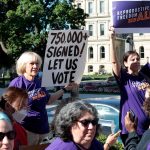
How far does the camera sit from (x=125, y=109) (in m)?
5.41

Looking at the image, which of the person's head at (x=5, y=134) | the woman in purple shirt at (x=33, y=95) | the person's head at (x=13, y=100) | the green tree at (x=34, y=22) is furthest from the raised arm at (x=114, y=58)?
the green tree at (x=34, y=22)

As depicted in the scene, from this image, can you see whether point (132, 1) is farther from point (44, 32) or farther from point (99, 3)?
point (99, 3)

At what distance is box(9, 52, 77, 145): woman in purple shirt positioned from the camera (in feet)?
17.8

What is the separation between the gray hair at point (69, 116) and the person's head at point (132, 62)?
2171 mm

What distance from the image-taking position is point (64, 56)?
6.05 meters

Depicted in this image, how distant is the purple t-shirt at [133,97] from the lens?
5359 mm

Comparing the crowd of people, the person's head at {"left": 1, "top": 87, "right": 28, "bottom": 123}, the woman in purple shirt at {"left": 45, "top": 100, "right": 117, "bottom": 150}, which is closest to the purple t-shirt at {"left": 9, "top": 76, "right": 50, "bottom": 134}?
the crowd of people

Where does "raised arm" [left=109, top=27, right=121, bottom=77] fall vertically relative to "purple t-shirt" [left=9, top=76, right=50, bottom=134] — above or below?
above

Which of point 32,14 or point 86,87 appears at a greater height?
point 32,14

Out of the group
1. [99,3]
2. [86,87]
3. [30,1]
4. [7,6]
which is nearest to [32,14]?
A: [30,1]

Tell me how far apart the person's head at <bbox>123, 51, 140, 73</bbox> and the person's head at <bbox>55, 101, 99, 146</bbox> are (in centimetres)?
218

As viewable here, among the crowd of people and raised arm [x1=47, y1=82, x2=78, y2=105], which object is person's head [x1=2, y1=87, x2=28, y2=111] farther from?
raised arm [x1=47, y1=82, x2=78, y2=105]

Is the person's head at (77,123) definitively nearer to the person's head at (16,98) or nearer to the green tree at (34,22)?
the person's head at (16,98)

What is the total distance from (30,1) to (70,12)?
3.46 meters
